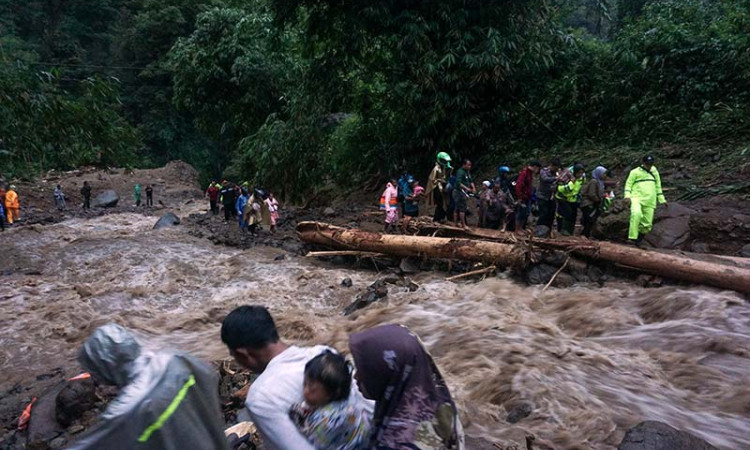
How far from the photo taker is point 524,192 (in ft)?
33.9

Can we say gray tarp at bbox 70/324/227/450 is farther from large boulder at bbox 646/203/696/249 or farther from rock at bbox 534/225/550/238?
large boulder at bbox 646/203/696/249

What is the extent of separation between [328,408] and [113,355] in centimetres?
82

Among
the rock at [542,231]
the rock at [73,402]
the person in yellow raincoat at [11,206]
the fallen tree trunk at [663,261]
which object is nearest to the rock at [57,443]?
the rock at [73,402]

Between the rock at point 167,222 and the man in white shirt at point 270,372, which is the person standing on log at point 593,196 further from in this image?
the rock at point 167,222

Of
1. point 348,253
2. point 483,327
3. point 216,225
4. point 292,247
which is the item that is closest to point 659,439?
point 483,327

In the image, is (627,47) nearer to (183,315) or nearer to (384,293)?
(384,293)

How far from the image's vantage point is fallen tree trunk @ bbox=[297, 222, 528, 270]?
8797 mm

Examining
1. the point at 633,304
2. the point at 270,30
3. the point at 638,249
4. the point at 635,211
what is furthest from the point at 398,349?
the point at 270,30

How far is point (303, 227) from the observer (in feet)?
37.7

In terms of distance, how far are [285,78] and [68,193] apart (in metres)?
13.1

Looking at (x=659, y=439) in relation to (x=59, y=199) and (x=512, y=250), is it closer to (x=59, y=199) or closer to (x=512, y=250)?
(x=512, y=250)

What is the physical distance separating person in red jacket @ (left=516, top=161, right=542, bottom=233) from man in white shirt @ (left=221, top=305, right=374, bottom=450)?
8.63 m

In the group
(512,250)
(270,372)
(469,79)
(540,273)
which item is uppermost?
(469,79)

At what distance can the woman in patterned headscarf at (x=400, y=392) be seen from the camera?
83.1 inches
